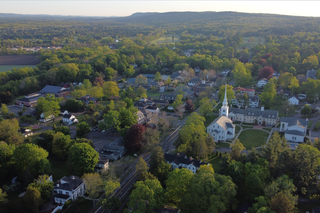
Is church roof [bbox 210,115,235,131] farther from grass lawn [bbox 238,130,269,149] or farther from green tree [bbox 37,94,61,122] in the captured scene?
green tree [bbox 37,94,61,122]

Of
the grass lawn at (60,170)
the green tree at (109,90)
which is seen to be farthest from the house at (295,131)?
the green tree at (109,90)

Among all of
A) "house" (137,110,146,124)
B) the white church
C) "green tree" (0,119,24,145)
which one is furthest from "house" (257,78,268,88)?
"green tree" (0,119,24,145)

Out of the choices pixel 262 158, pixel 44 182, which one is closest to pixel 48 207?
pixel 44 182

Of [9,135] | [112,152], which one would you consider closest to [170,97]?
[112,152]

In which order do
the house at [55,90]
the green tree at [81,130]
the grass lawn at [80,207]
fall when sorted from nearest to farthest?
1. the grass lawn at [80,207]
2. the green tree at [81,130]
3. the house at [55,90]

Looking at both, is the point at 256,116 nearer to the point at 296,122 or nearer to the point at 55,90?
the point at 296,122

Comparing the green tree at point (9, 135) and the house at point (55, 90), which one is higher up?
the green tree at point (9, 135)

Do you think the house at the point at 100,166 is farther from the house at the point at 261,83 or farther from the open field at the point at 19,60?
the open field at the point at 19,60
